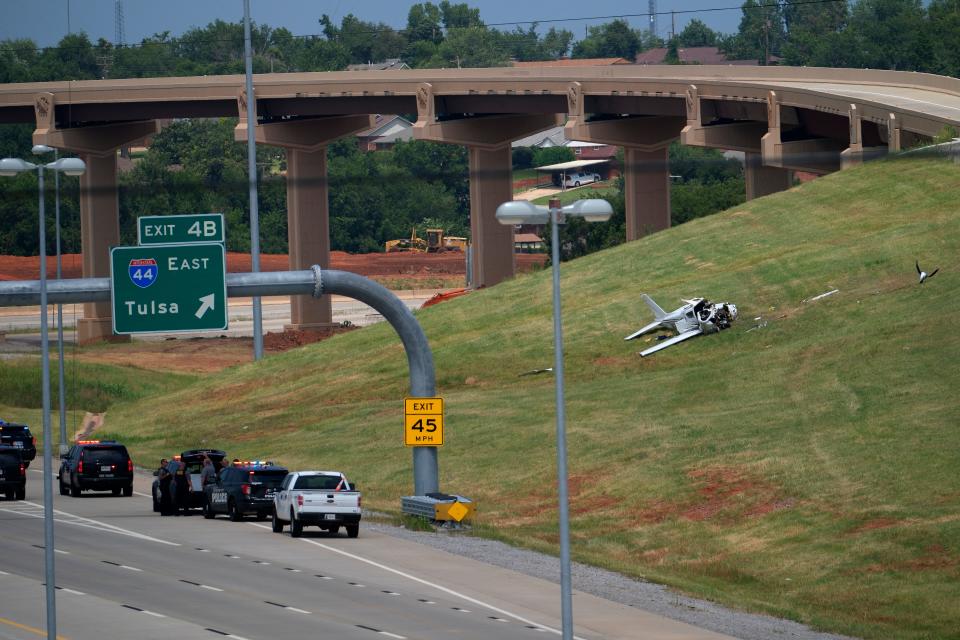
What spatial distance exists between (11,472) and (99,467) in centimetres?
258

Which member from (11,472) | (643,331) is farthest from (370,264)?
(11,472)

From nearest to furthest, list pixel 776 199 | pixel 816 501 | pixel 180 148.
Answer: pixel 816 501, pixel 776 199, pixel 180 148

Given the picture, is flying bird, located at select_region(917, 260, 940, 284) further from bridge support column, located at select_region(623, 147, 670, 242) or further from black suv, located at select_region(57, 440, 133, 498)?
bridge support column, located at select_region(623, 147, 670, 242)

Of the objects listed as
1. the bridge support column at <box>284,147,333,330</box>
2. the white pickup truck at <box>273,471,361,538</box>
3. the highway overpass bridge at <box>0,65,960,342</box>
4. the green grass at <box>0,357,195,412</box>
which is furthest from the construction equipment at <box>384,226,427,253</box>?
the white pickup truck at <box>273,471,361,538</box>

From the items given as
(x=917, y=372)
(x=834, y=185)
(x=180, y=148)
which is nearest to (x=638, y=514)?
(x=917, y=372)

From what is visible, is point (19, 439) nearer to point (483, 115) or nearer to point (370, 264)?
point (483, 115)

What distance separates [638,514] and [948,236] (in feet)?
95.1

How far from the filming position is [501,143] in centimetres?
10288

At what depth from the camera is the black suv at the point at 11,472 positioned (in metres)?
50.6

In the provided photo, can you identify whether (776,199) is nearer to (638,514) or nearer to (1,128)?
(638,514)

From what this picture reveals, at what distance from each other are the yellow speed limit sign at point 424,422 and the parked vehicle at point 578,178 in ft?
419

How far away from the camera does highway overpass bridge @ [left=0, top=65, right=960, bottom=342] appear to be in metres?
88.2

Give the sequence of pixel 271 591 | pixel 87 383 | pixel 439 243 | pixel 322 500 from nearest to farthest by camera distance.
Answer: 1. pixel 271 591
2. pixel 322 500
3. pixel 87 383
4. pixel 439 243

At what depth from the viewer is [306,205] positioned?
106062 mm
